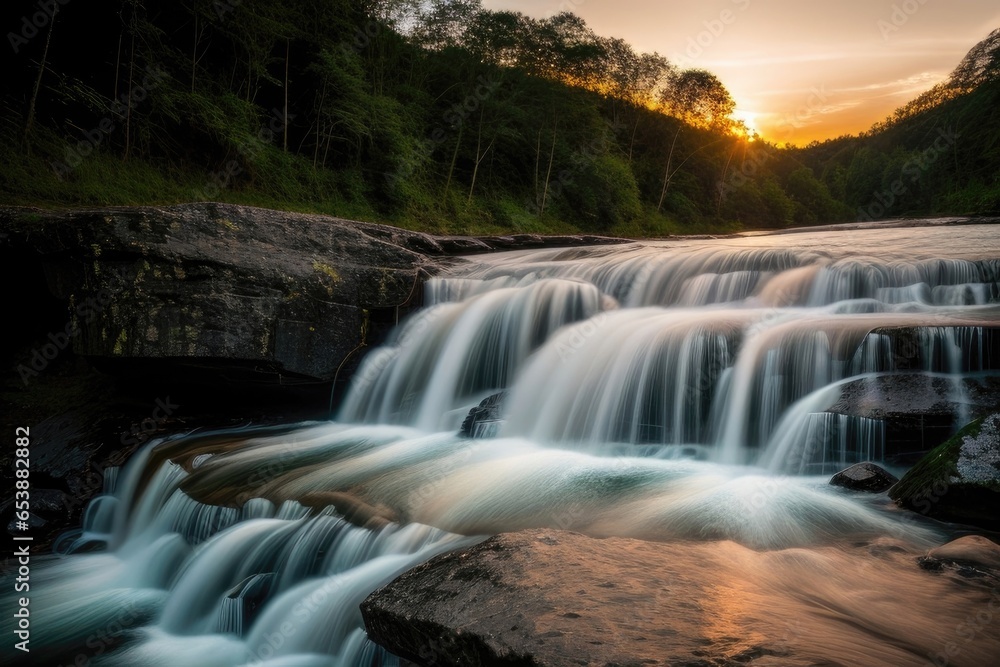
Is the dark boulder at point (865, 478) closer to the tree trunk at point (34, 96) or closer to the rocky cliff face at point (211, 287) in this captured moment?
the rocky cliff face at point (211, 287)

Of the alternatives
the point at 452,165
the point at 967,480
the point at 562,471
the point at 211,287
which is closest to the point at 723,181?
A: the point at 452,165

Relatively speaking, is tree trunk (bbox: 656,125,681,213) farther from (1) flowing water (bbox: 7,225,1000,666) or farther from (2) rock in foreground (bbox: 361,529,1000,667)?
(2) rock in foreground (bbox: 361,529,1000,667)

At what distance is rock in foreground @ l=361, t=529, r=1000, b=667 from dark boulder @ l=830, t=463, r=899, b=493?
905mm

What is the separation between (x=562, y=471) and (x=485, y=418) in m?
1.54

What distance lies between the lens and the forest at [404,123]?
13031 millimetres

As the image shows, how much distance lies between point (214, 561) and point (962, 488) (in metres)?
4.75

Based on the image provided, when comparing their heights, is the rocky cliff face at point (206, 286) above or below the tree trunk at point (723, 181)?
below

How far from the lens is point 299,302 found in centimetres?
683

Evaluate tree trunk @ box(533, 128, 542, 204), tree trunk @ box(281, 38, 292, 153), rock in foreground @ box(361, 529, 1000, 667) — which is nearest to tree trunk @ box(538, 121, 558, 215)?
tree trunk @ box(533, 128, 542, 204)

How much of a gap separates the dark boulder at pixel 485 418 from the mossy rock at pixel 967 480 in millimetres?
3584

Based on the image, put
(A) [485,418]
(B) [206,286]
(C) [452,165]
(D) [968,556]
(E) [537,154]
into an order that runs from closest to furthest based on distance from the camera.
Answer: (D) [968,556] < (A) [485,418] < (B) [206,286] < (C) [452,165] < (E) [537,154]

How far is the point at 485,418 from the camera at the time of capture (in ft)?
20.1

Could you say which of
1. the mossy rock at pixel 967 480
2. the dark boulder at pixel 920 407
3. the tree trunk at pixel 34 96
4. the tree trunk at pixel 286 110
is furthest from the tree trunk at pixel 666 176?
the mossy rock at pixel 967 480

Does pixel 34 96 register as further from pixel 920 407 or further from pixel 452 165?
pixel 920 407
